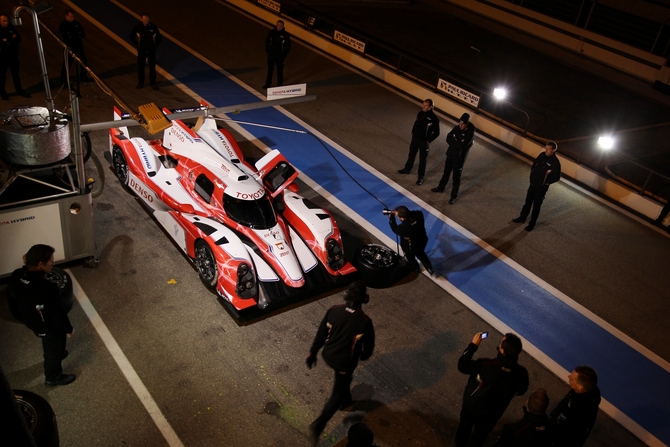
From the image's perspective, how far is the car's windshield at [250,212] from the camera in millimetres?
9023

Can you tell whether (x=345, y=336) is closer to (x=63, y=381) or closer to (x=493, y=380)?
(x=493, y=380)

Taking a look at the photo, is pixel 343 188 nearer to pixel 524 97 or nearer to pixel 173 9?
pixel 524 97

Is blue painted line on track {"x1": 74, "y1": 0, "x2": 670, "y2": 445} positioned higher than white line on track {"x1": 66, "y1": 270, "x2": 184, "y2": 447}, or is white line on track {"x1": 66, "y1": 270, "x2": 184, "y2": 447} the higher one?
blue painted line on track {"x1": 74, "y1": 0, "x2": 670, "y2": 445}

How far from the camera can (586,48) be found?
69.8ft

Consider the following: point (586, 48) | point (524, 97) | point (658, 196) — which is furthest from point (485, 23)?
point (658, 196)

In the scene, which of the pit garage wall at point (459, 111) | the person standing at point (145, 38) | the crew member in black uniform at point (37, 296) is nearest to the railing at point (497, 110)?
the pit garage wall at point (459, 111)

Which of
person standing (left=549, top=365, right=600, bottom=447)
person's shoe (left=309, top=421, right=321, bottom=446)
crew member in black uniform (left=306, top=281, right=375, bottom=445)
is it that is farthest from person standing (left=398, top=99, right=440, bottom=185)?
person's shoe (left=309, top=421, right=321, bottom=446)

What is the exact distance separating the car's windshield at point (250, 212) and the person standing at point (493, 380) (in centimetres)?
405

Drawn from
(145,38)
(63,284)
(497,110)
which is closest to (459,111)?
(497,110)

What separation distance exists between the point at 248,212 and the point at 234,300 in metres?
1.48

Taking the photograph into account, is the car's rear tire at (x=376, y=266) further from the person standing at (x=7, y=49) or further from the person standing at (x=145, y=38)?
the person standing at (x=7, y=49)

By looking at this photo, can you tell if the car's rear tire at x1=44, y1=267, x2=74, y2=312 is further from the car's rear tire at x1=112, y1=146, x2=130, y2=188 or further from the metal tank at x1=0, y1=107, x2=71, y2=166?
the car's rear tire at x1=112, y1=146, x2=130, y2=188

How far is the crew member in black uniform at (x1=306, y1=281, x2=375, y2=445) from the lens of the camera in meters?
6.30

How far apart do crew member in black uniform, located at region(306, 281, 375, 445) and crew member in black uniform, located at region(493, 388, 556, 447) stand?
1755 millimetres
